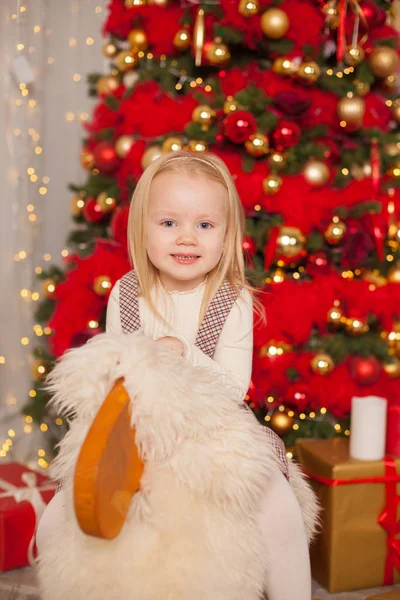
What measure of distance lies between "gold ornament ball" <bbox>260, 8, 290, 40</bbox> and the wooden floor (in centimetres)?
143

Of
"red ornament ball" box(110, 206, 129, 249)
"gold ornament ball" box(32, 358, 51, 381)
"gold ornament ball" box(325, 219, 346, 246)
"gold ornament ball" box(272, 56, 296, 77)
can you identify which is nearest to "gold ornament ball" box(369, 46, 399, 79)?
"gold ornament ball" box(272, 56, 296, 77)

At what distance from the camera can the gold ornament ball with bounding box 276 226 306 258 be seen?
171 cm

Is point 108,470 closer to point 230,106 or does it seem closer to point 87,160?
point 230,106

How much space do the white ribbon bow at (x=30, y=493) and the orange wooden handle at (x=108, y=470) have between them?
2.44ft

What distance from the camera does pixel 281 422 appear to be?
1.72 meters

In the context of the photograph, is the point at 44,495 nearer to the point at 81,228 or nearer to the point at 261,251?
the point at 261,251

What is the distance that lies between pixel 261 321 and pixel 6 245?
1.06 m

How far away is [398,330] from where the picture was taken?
5.90 feet

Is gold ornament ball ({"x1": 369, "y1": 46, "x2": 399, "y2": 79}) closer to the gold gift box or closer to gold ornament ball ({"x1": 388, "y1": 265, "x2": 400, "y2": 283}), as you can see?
gold ornament ball ({"x1": 388, "y1": 265, "x2": 400, "y2": 283})

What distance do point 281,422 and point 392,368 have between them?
34 cm

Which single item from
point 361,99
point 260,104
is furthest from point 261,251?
point 361,99

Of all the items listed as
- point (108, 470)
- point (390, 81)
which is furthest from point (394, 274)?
point (108, 470)

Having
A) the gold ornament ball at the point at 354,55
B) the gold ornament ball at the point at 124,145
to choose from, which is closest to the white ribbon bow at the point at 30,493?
the gold ornament ball at the point at 124,145

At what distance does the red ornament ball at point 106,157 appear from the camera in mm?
2031
